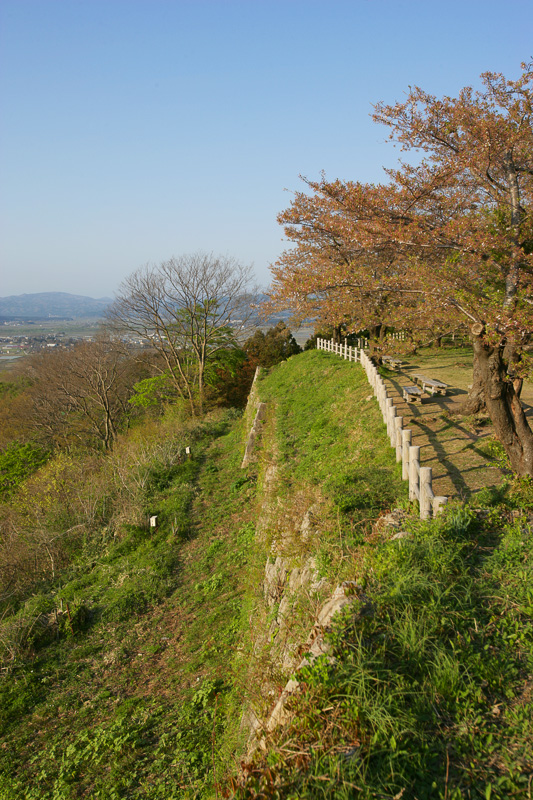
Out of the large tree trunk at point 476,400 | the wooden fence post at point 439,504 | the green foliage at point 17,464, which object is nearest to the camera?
the wooden fence post at point 439,504

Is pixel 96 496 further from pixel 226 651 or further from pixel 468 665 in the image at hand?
pixel 468 665

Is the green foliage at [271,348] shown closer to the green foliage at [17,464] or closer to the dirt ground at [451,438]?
the green foliage at [17,464]

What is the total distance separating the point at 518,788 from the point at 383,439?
7.43 metres

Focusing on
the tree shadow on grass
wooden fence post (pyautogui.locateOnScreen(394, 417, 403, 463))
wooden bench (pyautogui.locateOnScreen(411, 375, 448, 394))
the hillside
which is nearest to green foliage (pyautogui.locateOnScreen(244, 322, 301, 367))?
the hillside

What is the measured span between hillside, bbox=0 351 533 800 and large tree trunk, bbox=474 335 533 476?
0.96 metres

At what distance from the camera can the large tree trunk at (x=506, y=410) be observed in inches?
296

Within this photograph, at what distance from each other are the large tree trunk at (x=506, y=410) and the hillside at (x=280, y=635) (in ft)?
3.16

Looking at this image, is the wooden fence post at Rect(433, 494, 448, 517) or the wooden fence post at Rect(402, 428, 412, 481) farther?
the wooden fence post at Rect(402, 428, 412, 481)

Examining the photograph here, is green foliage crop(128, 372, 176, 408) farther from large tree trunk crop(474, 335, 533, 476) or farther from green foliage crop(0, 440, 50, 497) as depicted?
large tree trunk crop(474, 335, 533, 476)

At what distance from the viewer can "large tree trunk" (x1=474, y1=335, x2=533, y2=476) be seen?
7.52 m

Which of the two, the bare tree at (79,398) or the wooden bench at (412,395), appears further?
the bare tree at (79,398)

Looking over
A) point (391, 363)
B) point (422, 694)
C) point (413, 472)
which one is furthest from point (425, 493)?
point (391, 363)

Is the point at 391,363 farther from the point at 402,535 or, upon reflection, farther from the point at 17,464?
the point at 17,464

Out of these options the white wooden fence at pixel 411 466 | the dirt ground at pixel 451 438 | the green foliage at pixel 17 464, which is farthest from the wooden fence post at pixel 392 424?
the green foliage at pixel 17 464
